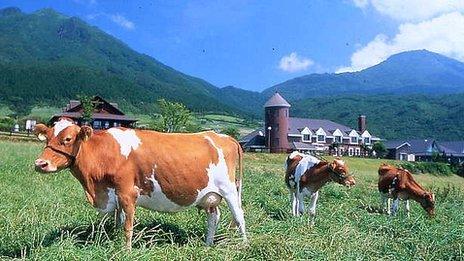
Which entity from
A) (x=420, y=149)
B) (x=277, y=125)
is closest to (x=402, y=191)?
(x=277, y=125)

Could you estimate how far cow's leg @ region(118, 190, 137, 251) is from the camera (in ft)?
21.7

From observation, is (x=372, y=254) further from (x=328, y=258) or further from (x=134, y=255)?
(x=134, y=255)

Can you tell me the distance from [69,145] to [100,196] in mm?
793

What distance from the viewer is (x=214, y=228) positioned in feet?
24.9

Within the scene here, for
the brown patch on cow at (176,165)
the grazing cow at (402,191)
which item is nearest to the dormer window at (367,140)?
the grazing cow at (402,191)

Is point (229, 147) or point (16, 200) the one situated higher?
point (229, 147)

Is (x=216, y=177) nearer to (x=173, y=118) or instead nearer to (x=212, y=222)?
(x=212, y=222)

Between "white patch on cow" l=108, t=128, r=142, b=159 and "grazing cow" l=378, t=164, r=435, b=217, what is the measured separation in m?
9.11

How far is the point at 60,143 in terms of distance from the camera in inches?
263

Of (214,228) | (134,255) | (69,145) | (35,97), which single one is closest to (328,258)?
(214,228)

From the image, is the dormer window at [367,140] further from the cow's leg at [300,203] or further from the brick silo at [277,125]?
Answer: the cow's leg at [300,203]

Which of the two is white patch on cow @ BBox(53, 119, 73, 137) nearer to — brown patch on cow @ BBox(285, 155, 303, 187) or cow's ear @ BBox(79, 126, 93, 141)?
cow's ear @ BBox(79, 126, 93, 141)

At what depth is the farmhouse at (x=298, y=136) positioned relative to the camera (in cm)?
8225

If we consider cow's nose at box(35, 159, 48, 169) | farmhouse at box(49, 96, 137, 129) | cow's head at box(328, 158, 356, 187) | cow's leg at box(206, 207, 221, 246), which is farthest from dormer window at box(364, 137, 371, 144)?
cow's nose at box(35, 159, 48, 169)
